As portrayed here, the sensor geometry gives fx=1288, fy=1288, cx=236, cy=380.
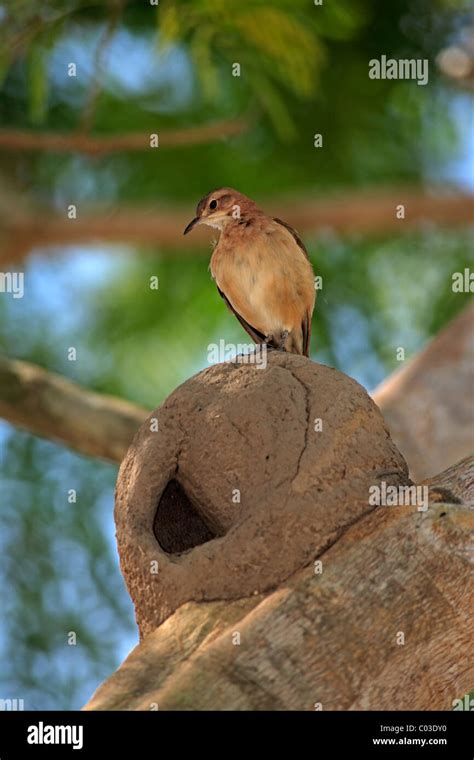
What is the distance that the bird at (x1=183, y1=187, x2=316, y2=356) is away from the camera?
27.3ft

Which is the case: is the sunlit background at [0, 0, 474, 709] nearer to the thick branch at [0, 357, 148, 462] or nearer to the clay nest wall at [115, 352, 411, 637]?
the thick branch at [0, 357, 148, 462]

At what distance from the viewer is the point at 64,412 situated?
33.4ft

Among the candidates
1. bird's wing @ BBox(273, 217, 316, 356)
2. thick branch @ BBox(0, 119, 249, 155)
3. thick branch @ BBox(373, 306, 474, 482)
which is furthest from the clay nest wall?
thick branch @ BBox(373, 306, 474, 482)

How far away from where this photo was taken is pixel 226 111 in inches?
527

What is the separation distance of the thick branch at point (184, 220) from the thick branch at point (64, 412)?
4.59 feet

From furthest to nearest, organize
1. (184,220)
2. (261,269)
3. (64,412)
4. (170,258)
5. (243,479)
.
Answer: (170,258), (64,412), (184,220), (261,269), (243,479)

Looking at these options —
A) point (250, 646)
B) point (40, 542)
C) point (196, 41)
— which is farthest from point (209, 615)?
point (40, 542)

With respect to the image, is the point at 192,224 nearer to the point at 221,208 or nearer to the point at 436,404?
the point at 221,208

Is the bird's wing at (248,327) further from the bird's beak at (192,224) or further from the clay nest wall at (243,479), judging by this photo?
the clay nest wall at (243,479)

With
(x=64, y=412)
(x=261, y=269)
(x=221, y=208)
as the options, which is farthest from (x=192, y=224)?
(x=64, y=412)

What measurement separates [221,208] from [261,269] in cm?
57
